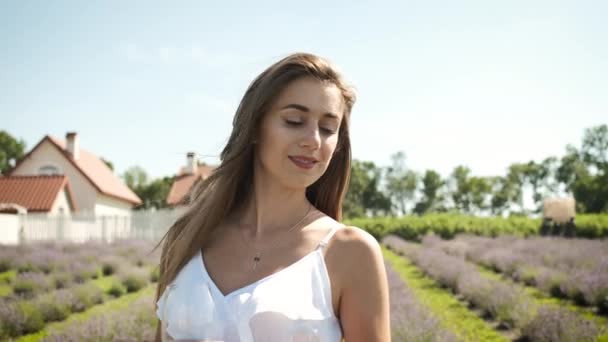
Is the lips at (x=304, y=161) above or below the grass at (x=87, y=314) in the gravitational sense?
above

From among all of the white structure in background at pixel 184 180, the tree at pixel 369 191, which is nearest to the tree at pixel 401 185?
the tree at pixel 369 191

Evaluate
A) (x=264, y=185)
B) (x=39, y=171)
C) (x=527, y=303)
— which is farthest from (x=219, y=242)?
(x=39, y=171)

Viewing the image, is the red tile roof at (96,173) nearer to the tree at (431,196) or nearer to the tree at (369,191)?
the tree at (369,191)

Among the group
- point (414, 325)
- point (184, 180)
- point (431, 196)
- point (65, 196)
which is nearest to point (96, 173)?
point (65, 196)

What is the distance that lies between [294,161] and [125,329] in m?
5.49

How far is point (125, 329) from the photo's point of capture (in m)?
6.27

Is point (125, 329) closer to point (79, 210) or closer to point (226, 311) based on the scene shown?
point (226, 311)

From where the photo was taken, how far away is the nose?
1798 mm

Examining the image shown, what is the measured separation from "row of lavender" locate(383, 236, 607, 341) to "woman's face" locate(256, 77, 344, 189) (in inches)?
209

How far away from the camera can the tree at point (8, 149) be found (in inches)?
2559

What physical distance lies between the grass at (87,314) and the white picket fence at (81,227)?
995cm

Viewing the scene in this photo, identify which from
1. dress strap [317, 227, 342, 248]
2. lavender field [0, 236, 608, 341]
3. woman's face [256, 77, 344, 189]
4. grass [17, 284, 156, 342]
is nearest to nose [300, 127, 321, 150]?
woman's face [256, 77, 344, 189]

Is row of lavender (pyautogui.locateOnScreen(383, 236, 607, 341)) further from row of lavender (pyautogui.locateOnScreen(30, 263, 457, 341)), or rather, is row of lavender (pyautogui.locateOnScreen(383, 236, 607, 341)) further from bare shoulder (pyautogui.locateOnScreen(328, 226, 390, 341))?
bare shoulder (pyautogui.locateOnScreen(328, 226, 390, 341))

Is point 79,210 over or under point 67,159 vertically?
under
